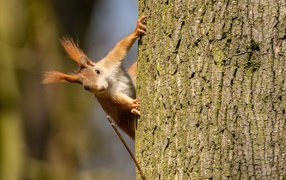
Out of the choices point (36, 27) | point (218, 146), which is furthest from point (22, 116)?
point (218, 146)

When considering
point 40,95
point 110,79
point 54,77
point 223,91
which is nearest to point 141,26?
point 223,91

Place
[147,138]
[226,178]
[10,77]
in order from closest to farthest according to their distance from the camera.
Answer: [226,178] → [147,138] → [10,77]

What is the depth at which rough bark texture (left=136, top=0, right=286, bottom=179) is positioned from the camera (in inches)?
85.4

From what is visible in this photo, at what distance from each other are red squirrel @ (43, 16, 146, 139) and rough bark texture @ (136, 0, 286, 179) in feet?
3.73

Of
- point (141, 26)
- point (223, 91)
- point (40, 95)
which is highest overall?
point (40, 95)

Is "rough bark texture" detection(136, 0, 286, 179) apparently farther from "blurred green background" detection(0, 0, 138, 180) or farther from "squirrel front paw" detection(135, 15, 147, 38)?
"blurred green background" detection(0, 0, 138, 180)

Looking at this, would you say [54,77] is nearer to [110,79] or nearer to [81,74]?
[81,74]

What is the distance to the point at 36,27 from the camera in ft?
22.3

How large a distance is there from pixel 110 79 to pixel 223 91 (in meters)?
1.58

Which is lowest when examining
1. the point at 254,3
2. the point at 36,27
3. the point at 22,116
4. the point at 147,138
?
the point at 147,138

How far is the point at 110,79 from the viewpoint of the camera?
12.2ft

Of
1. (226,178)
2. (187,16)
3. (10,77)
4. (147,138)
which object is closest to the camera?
(226,178)

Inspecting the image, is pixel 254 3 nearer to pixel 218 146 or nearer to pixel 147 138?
pixel 218 146

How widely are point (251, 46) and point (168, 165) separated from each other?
599 mm
